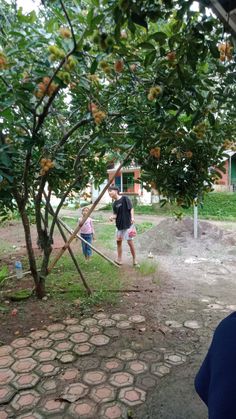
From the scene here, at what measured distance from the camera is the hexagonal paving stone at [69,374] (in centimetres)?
258

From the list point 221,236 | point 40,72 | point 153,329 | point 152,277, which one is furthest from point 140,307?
point 221,236

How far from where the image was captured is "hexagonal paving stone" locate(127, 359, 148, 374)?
267 cm

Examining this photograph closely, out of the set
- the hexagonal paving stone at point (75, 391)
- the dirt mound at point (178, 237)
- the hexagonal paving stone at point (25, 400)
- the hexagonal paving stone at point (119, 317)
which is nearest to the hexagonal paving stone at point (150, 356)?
the hexagonal paving stone at point (75, 391)

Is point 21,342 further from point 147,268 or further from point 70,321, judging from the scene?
point 147,268

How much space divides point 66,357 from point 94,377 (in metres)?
0.39

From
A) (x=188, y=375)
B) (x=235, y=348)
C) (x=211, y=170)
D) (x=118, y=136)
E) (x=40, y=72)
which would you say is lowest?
(x=188, y=375)

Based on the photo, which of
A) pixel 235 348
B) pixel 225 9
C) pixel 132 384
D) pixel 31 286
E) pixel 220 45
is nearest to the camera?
pixel 235 348

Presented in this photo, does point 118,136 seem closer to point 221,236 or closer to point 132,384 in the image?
point 132,384

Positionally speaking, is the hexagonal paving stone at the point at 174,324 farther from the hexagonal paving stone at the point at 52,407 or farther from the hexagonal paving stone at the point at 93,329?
the hexagonal paving stone at the point at 52,407

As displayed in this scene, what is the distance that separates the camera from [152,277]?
5465 mm

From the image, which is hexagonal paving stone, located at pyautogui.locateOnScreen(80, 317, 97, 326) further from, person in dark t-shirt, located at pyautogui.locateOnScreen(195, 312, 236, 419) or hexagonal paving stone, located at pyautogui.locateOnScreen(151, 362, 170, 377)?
person in dark t-shirt, located at pyautogui.locateOnScreen(195, 312, 236, 419)

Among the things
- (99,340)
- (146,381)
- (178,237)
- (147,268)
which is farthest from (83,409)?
(178,237)

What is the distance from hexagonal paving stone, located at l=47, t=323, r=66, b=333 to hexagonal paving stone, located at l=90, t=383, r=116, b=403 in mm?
1050

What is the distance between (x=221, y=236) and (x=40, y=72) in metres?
8.06
